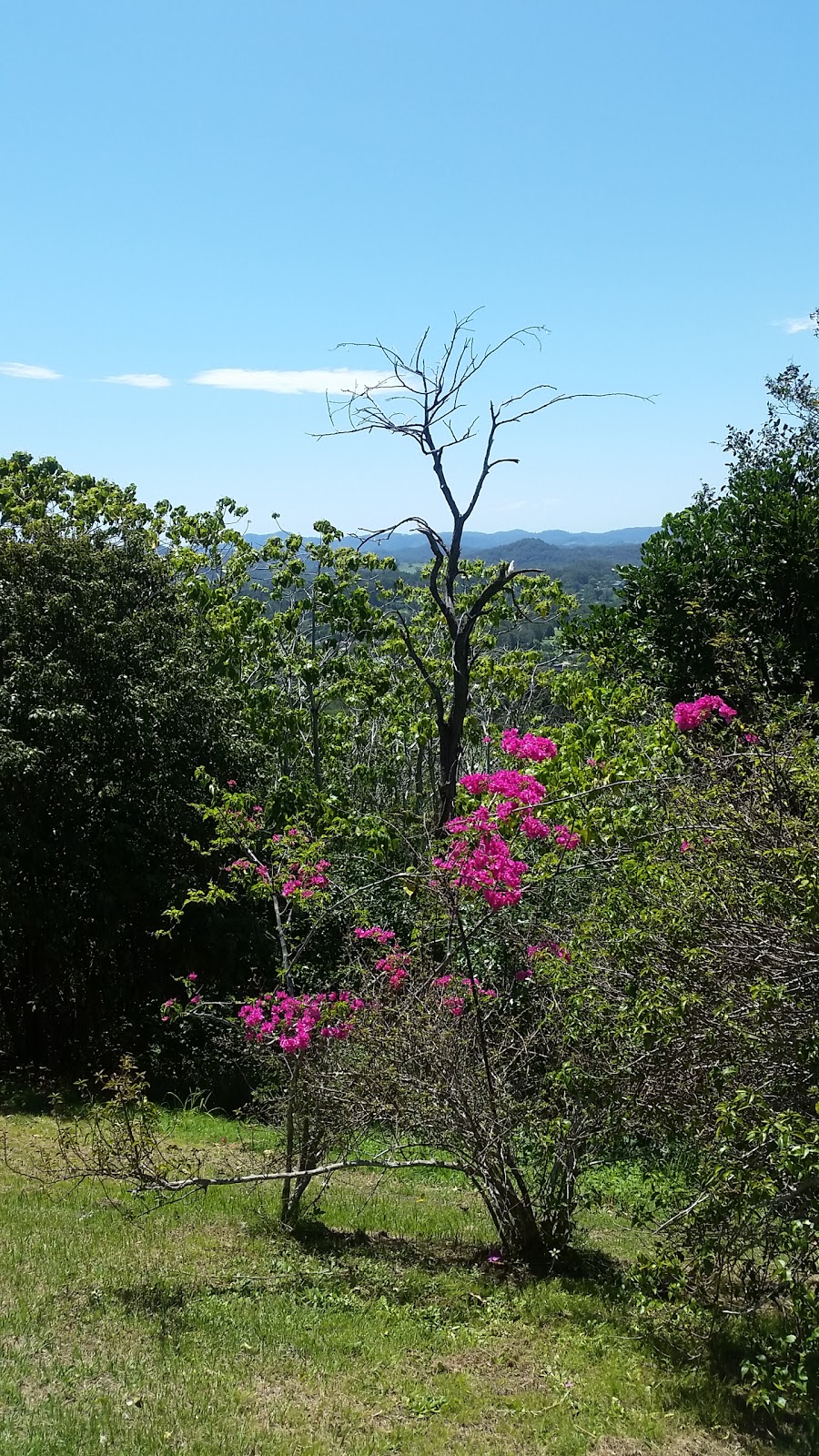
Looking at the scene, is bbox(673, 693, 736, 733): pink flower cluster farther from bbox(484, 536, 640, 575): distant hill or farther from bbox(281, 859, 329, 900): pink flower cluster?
bbox(484, 536, 640, 575): distant hill

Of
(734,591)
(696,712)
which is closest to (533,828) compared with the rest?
(696,712)

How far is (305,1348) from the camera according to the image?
185 inches

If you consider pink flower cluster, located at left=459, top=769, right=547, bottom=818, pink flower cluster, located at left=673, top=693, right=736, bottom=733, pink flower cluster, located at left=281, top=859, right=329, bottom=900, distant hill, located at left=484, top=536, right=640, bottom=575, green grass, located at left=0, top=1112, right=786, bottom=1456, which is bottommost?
green grass, located at left=0, top=1112, right=786, bottom=1456

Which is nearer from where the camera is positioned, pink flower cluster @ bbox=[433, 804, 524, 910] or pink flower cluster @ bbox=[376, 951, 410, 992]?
pink flower cluster @ bbox=[433, 804, 524, 910]

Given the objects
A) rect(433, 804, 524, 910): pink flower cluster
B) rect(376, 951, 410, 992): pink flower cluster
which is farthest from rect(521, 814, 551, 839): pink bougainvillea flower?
rect(376, 951, 410, 992): pink flower cluster

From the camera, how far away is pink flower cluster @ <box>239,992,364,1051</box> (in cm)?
584

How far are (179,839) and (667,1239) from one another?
751cm

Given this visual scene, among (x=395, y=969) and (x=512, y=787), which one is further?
(x=512, y=787)

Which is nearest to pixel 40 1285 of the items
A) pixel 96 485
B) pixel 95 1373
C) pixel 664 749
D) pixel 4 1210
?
pixel 95 1373

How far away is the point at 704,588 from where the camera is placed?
10711 mm

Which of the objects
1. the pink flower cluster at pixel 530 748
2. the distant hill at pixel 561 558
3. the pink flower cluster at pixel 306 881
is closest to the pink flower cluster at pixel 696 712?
the pink flower cluster at pixel 530 748

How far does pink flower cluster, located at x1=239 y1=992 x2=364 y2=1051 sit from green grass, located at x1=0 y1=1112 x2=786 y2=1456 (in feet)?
3.79

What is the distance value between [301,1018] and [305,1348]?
1644 millimetres

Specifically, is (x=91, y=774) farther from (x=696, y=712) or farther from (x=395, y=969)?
(x=696, y=712)
